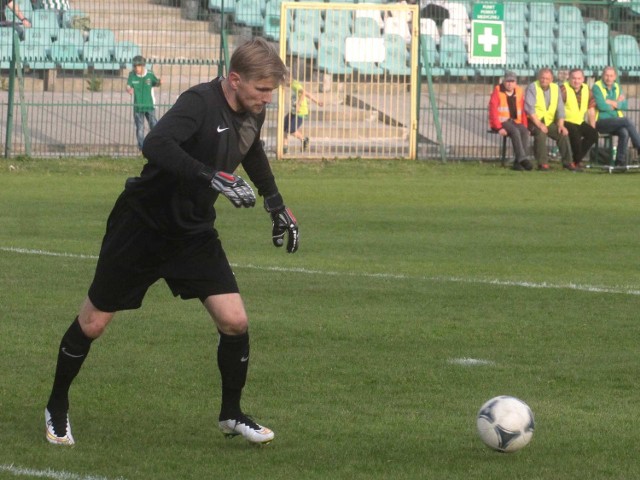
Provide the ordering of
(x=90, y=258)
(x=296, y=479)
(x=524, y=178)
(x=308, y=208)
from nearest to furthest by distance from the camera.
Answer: (x=296, y=479) → (x=90, y=258) → (x=308, y=208) → (x=524, y=178)

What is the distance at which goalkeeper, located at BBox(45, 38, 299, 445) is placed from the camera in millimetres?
5637

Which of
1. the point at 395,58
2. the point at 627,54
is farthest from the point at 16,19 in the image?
→ the point at 627,54

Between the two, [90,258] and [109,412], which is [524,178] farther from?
[109,412]

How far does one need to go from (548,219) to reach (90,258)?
19.6 feet

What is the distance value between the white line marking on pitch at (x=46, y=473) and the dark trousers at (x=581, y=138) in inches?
744

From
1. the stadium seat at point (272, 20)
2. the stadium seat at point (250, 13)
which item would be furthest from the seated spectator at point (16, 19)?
the stadium seat at point (272, 20)

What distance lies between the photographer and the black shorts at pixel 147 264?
5820 millimetres

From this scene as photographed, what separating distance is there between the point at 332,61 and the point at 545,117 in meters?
3.94

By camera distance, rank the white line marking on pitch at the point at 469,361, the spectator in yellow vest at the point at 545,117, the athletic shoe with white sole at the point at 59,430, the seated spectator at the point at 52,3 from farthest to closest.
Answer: the seated spectator at the point at 52,3 < the spectator in yellow vest at the point at 545,117 < the white line marking on pitch at the point at 469,361 < the athletic shoe with white sole at the point at 59,430

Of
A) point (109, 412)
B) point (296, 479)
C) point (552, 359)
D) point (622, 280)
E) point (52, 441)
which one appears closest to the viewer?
point (296, 479)

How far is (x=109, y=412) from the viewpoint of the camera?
6543mm

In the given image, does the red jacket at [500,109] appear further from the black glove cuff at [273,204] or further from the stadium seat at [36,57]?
the black glove cuff at [273,204]

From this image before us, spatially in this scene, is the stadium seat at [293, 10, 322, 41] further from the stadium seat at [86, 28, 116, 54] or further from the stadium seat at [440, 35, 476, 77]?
the stadium seat at [86, 28, 116, 54]

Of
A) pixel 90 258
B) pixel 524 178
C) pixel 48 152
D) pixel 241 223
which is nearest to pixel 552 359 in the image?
pixel 90 258
